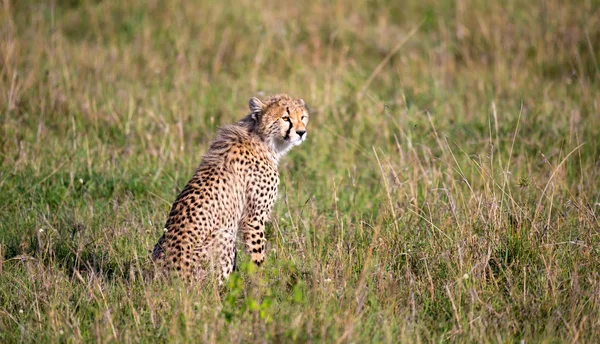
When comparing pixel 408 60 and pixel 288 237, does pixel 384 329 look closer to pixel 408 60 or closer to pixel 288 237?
pixel 288 237

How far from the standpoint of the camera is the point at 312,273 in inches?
149

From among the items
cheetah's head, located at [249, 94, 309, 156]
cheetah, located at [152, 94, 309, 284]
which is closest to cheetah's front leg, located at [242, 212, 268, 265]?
cheetah, located at [152, 94, 309, 284]

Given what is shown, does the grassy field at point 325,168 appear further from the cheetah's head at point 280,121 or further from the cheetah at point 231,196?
the cheetah's head at point 280,121

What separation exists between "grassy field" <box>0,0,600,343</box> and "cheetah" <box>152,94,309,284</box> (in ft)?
0.47

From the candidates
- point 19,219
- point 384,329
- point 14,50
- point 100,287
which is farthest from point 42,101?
point 384,329

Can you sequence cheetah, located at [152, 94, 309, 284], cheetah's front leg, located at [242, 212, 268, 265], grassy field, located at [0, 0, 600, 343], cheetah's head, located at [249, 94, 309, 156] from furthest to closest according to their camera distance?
cheetah's head, located at [249, 94, 309, 156]
cheetah's front leg, located at [242, 212, 268, 265]
cheetah, located at [152, 94, 309, 284]
grassy field, located at [0, 0, 600, 343]

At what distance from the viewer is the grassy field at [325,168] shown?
138 inches

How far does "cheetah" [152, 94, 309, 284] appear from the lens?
12.6 ft

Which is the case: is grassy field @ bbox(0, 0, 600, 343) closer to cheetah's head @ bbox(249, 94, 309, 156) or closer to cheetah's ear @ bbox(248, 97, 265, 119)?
cheetah's head @ bbox(249, 94, 309, 156)

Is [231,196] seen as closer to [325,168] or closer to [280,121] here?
[280,121]

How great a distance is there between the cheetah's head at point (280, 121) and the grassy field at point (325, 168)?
1.35ft

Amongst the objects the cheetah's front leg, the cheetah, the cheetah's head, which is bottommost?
the cheetah's front leg

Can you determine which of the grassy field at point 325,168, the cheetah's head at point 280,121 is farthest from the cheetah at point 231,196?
the grassy field at point 325,168

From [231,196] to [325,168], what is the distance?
1.70m
